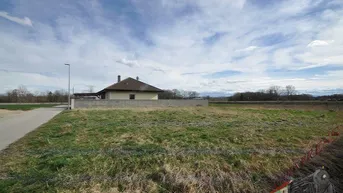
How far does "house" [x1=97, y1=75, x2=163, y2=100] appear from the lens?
26484 millimetres

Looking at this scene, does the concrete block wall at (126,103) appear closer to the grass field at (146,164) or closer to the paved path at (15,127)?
the paved path at (15,127)

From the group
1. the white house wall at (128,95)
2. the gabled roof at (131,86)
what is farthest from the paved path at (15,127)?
the gabled roof at (131,86)

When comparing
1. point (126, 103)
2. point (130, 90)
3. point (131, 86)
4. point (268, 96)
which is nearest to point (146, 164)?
point (126, 103)

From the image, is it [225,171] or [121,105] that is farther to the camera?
[121,105]

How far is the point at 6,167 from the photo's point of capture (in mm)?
3402

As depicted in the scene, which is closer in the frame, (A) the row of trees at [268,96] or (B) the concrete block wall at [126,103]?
(B) the concrete block wall at [126,103]

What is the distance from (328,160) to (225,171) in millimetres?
2136

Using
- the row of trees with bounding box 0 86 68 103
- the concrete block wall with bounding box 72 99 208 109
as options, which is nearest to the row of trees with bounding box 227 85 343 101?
the concrete block wall with bounding box 72 99 208 109

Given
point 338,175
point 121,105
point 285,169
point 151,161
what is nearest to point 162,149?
point 151,161

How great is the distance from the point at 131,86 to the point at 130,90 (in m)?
1.06

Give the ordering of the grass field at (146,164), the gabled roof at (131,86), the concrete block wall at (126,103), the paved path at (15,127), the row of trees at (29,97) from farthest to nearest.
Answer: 1. the row of trees at (29,97)
2. the gabled roof at (131,86)
3. the concrete block wall at (126,103)
4. the paved path at (15,127)
5. the grass field at (146,164)

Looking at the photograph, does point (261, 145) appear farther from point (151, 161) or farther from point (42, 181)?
point (42, 181)

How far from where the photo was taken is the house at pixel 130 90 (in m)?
26.5

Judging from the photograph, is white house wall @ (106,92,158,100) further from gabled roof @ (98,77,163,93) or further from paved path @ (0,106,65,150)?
paved path @ (0,106,65,150)
